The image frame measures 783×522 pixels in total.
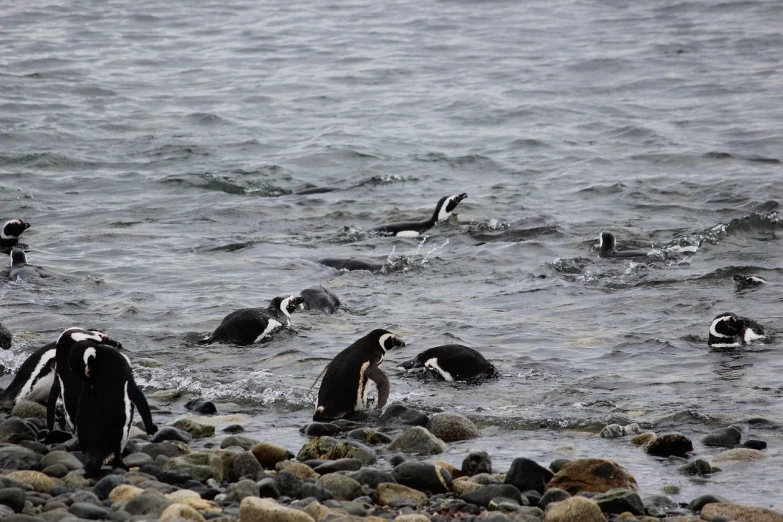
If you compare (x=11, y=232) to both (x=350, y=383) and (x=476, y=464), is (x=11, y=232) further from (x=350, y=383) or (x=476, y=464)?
(x=476, y=464)

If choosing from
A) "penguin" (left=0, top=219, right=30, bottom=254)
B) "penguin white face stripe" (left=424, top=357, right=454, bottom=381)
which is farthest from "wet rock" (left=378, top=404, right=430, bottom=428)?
"penguin" (left=0, top=219, right=30, bottom=254)

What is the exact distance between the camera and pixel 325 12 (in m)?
29.4

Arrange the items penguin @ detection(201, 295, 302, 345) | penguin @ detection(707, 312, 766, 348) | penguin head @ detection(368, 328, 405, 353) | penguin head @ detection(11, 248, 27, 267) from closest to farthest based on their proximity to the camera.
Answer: penguin head @ detection(368, 328, 405, 353), penguin @ detection(707, 312, 766, 348), penguin @ detection(201, 295, 302, 345), penguin head @ detection(11, 248, 27, 267)

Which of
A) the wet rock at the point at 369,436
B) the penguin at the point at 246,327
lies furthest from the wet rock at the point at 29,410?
the penguin at the point at 246,327

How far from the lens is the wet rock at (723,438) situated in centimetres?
600

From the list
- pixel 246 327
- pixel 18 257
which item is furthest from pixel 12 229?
pixel 246 327

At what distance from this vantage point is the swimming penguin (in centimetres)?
600

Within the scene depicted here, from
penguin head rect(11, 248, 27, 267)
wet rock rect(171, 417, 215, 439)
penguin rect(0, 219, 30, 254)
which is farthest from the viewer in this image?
penguin rect(0, 219, 30, 254)

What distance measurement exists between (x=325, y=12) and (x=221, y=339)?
22202 mm

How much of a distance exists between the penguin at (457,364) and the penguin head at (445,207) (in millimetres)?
5695

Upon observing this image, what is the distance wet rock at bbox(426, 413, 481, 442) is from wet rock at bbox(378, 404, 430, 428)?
101mm

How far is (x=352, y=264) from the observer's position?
11.0m

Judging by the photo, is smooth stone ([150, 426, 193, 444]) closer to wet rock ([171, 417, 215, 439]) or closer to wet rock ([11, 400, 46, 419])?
wet rock ([171, 417, 215, 439])

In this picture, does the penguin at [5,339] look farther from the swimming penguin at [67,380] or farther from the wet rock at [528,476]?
the wet rock at [528,476]
